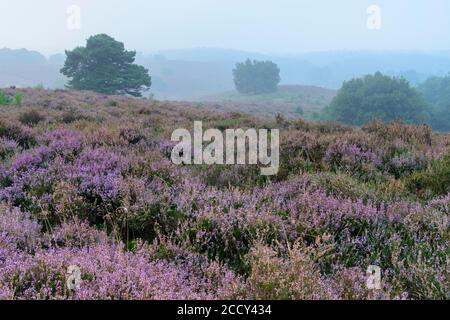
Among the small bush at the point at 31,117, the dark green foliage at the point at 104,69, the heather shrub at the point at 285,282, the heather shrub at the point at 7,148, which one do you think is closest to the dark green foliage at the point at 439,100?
the dark green foliage at the point at 104,69

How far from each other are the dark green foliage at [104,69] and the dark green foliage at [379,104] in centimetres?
4175

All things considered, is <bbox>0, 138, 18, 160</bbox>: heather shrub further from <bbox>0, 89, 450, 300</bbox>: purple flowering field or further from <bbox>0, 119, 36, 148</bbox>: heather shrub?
<bbox>0, 119, 36, 148</bbox>: heather shrub

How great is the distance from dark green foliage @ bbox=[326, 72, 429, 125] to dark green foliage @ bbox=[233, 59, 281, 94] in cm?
6316

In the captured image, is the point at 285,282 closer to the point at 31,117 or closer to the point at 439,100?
the point at 31,117

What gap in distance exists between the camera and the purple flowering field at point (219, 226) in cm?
261

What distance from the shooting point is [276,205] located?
4137 mm

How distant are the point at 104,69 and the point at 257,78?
102524mm

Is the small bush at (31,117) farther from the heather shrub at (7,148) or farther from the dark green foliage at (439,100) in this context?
the dark green foliage at (439,100)

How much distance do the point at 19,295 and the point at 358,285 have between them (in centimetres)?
210

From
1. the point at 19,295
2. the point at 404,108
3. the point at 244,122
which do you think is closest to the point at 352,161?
the point at 19,295

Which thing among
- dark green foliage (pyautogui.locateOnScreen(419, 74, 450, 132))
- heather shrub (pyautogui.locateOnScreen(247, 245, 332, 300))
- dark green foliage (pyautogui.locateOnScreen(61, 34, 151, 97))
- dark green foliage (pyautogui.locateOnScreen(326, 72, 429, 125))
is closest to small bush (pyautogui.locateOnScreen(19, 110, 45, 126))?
heather shrub (pyautogui.locateOnScreen(247, 245, 332, 300))

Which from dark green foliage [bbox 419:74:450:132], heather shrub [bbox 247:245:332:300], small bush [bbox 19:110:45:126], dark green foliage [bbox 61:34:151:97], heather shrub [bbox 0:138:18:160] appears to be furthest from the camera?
dark green foliage [bbox 419:74:450:132]

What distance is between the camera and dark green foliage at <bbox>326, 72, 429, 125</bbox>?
8325cm

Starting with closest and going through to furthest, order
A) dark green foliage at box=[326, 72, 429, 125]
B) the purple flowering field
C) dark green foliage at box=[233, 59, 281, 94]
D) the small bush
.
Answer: the purple flowering field
the small bush
dark green foliage at box=[326, 72, 429, 125]
dark green foliage at box=[233, 59, 281, 94]
